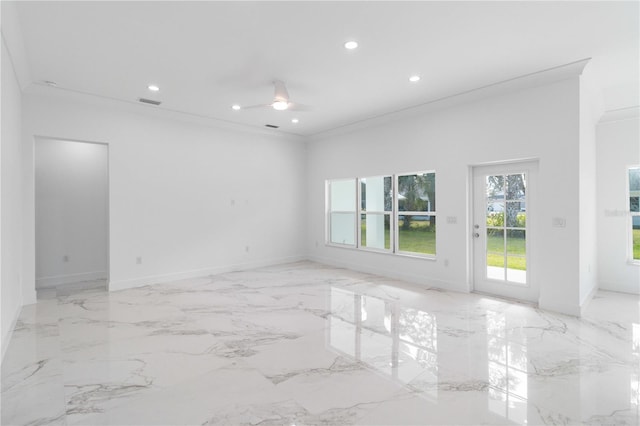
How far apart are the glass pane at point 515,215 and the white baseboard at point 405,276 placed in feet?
3.78

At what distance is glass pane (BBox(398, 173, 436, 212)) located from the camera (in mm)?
6461

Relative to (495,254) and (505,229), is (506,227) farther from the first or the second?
(495,254)

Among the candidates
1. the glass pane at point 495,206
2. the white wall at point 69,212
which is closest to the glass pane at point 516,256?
the glass pane at point 495,206

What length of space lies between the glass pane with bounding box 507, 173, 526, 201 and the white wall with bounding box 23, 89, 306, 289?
14.8ft

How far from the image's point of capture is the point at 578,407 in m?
2.22

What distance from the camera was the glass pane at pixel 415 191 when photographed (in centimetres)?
646

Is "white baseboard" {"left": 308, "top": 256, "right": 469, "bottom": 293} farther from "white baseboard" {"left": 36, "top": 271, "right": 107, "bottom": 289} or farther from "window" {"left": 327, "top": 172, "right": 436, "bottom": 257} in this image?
"white baseboard" {"left": 36, "top": 271, "right": 107, "bottom": 289}

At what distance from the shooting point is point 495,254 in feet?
16.3

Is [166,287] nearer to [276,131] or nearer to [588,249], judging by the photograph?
[276,131]

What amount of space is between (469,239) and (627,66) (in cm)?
280

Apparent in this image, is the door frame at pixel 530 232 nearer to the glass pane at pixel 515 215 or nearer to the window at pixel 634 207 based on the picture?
the glass pane at pixel 515 215

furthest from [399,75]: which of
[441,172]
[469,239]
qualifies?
[469,239]

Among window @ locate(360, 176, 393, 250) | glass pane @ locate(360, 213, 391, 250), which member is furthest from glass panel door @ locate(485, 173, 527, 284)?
glass pane @ locate(360, 213, 391, 250)

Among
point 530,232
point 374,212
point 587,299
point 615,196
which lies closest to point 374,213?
point 374,212
